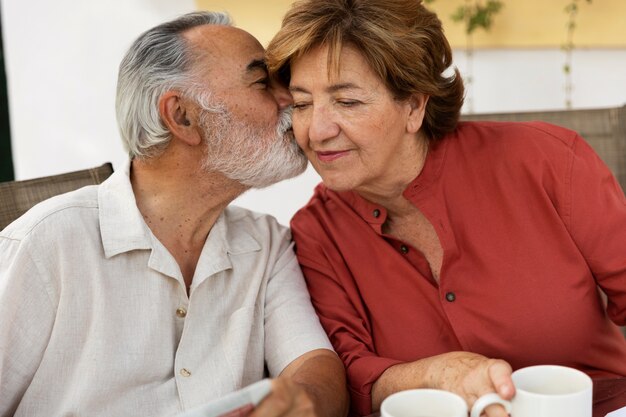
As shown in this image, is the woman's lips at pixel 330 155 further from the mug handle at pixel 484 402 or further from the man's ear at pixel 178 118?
the mug handle at pixel 484 402

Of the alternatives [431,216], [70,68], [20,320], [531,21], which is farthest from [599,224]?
[70,68]

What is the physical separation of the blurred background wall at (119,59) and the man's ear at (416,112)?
1.96m

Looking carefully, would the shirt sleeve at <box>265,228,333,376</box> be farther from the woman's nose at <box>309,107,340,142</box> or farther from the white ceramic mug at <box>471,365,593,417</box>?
the white ceramic mug at <box>471,365,593,417</box>

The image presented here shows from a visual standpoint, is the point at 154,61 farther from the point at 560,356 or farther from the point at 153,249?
the point at 560,356

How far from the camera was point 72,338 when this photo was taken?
63.9 inches

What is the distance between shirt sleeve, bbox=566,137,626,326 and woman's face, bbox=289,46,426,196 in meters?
0.41

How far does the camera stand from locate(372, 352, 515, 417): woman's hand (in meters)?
1.34

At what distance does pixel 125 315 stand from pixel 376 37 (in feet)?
2.59

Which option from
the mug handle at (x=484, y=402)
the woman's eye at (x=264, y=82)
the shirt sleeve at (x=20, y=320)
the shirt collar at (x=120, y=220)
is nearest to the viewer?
the mug handle at (x=484, y=402)

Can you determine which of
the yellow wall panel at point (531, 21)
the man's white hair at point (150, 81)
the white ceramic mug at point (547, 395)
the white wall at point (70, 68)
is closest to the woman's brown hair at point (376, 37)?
the man's white hair at point (150, 81)

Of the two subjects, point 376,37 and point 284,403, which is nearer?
point 284,403

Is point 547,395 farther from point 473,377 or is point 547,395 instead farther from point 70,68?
point 70,68

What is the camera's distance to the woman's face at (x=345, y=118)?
1.77 m

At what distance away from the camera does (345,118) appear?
1777mm
